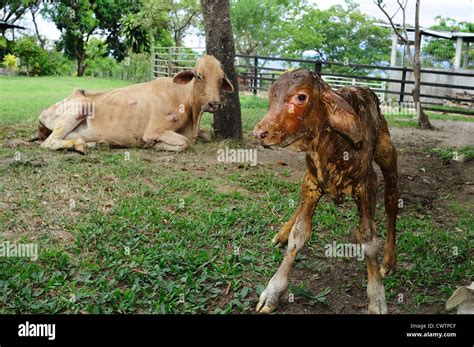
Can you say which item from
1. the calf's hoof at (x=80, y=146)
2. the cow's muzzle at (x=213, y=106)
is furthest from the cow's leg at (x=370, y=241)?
the calf's hoof at (x=80, y=146)

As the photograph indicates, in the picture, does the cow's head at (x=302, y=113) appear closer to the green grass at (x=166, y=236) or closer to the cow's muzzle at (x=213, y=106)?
the green grass at (x=166, y=236)

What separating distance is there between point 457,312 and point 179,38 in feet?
12.0

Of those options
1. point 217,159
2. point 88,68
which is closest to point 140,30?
point 88,68

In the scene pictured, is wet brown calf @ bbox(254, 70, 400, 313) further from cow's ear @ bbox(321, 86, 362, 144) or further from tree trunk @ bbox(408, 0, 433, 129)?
tree trunk @ bbox(408, 0, 433, 129)

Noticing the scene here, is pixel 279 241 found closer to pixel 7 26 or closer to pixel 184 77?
pixel 7 26

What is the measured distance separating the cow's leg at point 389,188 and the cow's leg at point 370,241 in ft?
1.22

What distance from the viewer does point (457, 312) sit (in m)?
2.31

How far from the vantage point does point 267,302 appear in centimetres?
231

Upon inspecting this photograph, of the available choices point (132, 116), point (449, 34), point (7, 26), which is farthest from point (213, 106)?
point (449, 34)

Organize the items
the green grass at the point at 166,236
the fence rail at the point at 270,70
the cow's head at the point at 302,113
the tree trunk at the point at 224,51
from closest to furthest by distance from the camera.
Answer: the cow's head at the point at 302,113 → the green grass at the point at 166,236 → the fence rail at the point at 270,70 → the tree trunk at the point at 224,51

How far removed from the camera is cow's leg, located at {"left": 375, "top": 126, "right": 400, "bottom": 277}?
2672 mm

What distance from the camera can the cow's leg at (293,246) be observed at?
2.32 metres
